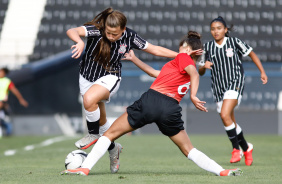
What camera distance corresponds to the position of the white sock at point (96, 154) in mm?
4848

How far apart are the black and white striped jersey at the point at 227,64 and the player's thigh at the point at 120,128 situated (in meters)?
2.66

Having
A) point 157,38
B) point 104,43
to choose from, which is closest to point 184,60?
point 104,43

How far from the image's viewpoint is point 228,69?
24.1ft

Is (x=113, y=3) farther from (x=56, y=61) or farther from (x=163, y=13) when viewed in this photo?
(x=56, y=61)

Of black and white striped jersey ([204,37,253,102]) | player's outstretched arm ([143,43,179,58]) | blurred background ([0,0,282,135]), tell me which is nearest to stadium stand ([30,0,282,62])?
blurred background ([0,0,282,135])

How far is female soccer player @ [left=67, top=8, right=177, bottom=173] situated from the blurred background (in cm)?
1137

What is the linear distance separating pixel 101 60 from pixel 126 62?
13010mm

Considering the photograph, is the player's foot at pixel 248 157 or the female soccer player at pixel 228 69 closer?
the player's foot at pixel 248 157

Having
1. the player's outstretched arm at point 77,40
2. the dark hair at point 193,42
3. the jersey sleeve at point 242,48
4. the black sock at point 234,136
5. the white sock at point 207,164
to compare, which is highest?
the player's outstretched arm at point 77,40

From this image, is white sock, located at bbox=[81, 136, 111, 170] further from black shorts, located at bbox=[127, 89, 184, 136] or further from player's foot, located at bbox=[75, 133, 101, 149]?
player's foot, located at bbox=[75, 133, 101, 149]

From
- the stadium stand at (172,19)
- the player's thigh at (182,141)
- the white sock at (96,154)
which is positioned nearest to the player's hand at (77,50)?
the white sock at (96,154)

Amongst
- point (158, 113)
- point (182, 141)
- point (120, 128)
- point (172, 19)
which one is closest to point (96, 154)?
point (120, 128)

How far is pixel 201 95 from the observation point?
17.7 metres

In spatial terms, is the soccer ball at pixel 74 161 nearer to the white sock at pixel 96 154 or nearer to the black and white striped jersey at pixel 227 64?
the white sock at pixel 96 154
